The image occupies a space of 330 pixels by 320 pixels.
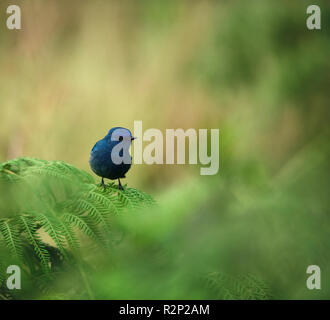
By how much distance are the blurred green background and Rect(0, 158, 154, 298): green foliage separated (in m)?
0.34

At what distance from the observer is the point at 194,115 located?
7.34 feet

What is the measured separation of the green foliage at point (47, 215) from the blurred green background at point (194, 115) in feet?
1.11

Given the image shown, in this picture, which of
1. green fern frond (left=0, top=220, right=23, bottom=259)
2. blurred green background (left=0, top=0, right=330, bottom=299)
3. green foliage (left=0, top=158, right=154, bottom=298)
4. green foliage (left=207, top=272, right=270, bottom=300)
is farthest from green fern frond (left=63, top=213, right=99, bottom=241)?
green foliage (left=207, top=272, right=270, bottom=300)

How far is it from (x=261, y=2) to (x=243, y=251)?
3.02ft

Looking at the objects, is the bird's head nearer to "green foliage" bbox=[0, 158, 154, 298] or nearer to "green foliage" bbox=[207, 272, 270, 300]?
"green foliage" bbox=[0, 158, 154, 298]

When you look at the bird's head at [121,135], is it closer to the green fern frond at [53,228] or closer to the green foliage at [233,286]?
the green fern frond at [53,228]

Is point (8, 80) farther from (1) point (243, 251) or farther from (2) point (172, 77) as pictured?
(1) point (243, 251)

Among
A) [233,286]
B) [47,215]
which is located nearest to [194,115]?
[47,215]

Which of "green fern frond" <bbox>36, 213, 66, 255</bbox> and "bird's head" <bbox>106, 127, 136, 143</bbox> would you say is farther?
"bird's head" <bbox>106, 127, 136, 143</bbox>

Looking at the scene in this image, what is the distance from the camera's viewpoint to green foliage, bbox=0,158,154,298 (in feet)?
3.29

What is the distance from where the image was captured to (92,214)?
106cm

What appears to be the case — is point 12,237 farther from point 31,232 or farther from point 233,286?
point 233,286

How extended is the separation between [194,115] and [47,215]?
4.29 ft

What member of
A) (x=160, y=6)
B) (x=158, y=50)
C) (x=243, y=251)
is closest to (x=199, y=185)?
(x=243, y=251)
